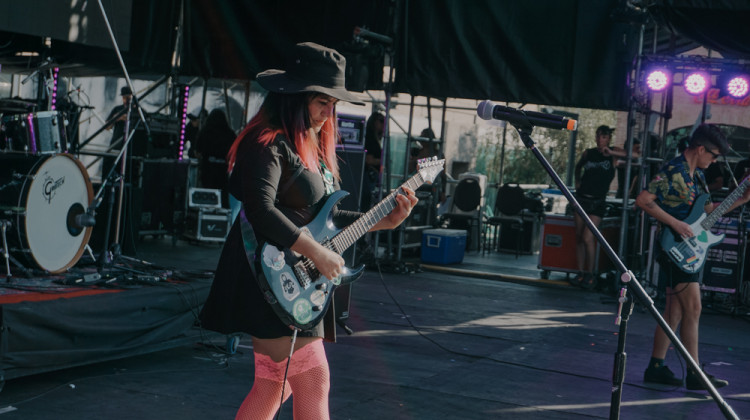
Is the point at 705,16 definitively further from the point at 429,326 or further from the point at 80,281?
the point at 80,281

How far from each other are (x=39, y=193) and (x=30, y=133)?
0.54 m

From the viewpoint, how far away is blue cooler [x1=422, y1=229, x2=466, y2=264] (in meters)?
13.0

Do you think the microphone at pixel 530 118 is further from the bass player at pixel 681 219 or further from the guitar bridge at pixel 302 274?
the bass player at pixel 681 219

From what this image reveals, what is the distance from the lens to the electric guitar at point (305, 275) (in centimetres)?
317

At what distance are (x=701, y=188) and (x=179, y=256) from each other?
747 cm

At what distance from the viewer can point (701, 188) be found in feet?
20.9

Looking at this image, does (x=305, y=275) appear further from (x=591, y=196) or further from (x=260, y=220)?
(x=591, y=196)

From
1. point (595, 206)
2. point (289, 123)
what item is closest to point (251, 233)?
point (289, 123)

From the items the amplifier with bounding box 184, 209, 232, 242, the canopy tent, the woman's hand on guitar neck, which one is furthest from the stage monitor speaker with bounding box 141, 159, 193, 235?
the woman's hand on guitar neck

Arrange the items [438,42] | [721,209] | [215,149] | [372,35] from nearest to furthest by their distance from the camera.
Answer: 1. [721,209]
2. [372,35]
3. [438,42]
4. [215,149]

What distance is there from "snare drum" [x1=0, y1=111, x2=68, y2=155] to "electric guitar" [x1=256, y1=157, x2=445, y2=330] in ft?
13.9

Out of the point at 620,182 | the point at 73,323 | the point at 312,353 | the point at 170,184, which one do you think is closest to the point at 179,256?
the point at 170,184

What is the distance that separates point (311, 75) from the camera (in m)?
3.26

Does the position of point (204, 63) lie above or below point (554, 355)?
above
